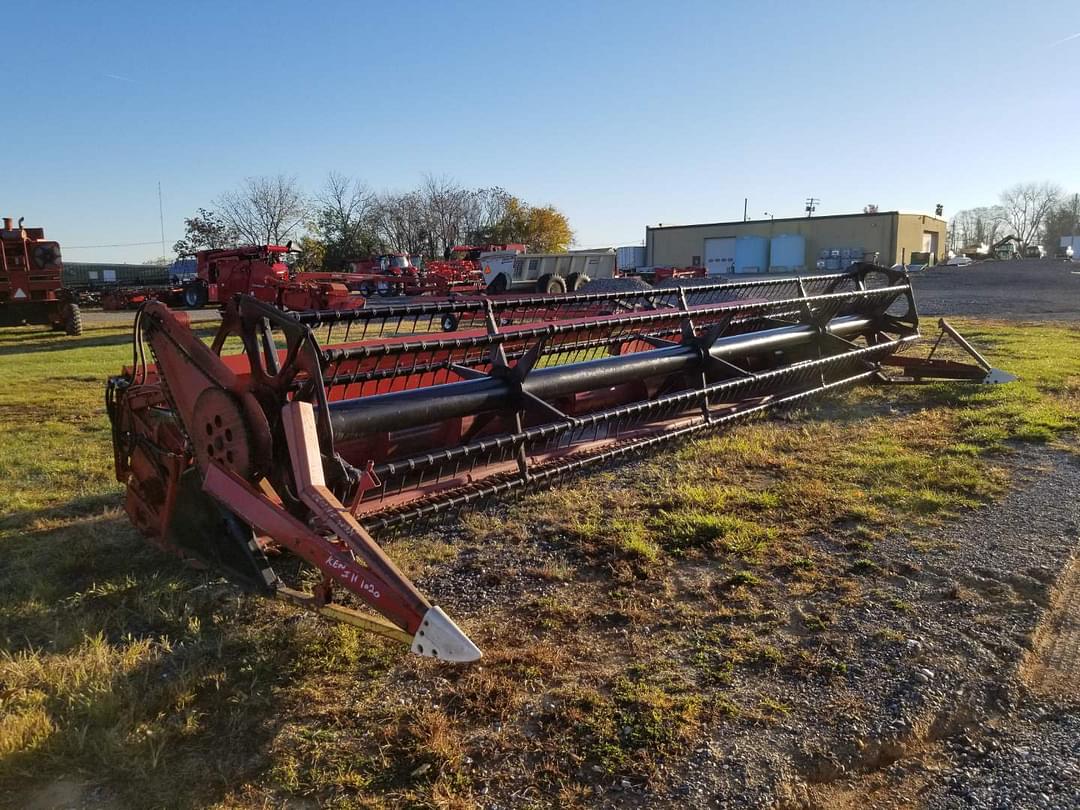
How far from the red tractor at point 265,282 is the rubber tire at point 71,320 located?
3.25 metres

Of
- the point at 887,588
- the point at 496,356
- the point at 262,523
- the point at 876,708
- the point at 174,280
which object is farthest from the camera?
the point at 174,280

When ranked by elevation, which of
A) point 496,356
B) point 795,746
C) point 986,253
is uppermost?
point 986,253

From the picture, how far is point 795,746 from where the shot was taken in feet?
7.33

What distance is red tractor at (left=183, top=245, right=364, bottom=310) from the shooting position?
17.1m

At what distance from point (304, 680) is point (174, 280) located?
94.4 feet

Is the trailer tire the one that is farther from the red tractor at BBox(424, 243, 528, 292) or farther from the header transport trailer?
the header transport trailer

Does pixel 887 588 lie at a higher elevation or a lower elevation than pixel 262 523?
lower

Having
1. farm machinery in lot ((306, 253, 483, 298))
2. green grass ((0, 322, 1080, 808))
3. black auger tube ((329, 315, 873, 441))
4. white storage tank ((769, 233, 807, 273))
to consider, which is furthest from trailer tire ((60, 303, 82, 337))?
white storage tank ((769, 233, 807, 273))

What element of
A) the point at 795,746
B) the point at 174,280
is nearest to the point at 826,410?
the point at 795,746

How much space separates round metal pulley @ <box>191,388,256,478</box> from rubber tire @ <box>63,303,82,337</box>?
15777mm

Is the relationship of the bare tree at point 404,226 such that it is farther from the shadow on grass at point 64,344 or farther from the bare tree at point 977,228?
the bare tree at point 977,228

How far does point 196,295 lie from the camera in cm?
2106

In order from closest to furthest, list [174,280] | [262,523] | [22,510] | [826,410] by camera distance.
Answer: [262,523], [22,510], [826,410], [174,280]

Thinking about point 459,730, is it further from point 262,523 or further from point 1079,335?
point 1079,335
